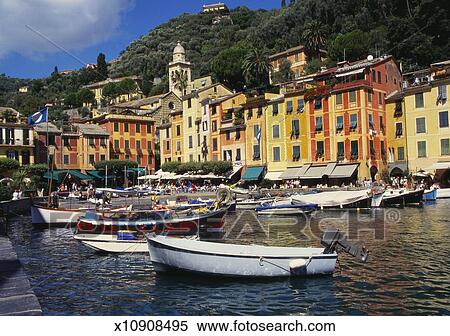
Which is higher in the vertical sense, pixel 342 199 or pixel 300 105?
pixel 300 105

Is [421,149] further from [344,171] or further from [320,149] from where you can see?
[320,149]

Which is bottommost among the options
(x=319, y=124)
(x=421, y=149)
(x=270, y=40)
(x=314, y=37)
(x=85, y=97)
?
(x=421, y=149)

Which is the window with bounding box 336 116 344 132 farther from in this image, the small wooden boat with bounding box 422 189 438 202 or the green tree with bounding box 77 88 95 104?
the green tree with bounding box 77 88 95 104

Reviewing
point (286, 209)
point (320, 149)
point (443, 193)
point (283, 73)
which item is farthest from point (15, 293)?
point (283, 73)

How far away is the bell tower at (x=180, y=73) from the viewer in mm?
88062

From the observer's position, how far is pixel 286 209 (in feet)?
105

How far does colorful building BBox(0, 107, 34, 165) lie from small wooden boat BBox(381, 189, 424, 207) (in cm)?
3920

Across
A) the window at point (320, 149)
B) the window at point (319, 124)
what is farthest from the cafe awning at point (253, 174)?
the window at point (319, 124)

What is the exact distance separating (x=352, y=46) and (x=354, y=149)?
81.4ft

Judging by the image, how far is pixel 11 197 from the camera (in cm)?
3791

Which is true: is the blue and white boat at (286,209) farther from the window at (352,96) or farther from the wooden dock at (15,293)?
the wooden dock at (15,293)

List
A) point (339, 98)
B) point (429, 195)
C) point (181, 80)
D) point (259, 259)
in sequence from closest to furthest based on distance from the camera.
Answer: point (259, 259), point (429, 195), point (339, 98), point (181, 80)

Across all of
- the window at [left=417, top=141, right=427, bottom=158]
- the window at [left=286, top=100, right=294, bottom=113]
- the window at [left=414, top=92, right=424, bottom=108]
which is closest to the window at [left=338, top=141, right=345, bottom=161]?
the window at [left=286, top=100, right=294, bottom=113]
